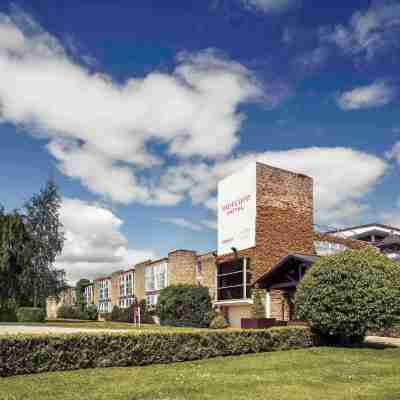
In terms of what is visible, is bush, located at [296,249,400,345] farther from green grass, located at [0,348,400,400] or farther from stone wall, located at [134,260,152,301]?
stone wall, located at [134,260,152,301]

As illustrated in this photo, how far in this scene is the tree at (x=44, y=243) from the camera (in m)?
Answer: 45.2

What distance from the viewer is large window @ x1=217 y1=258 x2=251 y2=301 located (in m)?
35.3

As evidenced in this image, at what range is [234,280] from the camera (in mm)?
36969

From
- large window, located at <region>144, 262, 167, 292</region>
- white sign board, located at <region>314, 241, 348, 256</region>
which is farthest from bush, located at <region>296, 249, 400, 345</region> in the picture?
large window, located at <region>144, 262, 167, 292</region>

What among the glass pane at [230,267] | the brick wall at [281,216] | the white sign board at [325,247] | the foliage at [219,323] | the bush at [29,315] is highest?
the brick wall at [281,216]

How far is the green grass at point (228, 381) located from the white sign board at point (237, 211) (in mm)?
18909

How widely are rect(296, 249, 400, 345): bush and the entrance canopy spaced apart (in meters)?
9.14

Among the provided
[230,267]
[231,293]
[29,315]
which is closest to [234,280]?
[230,267]

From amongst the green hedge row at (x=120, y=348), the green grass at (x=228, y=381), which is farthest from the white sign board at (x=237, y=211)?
the green grass at (x=228, y=381)

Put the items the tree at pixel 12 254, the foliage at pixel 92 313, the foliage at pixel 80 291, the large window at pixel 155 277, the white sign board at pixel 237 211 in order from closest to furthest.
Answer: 1. the white sign board at pixel 237 211
2. the tree at pixel 12 254
3. the large window at pixel 155 277
4. the foliage at pixel 92 313
5. the foliage at pixel 80 291

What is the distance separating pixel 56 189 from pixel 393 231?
41.8 m

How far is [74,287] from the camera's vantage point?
80.7 m

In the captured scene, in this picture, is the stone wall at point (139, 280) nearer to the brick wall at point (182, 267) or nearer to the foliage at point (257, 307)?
the brick wall at point (182, 267)

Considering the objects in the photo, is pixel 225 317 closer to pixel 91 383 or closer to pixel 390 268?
pixel 390 268
